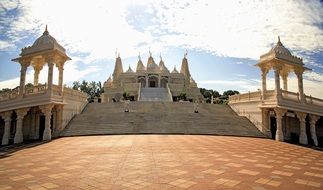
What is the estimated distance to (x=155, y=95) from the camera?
45.8 meters

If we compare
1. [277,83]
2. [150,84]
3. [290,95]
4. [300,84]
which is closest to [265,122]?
[290,95]

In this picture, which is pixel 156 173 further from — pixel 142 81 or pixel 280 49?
pixel 142 81

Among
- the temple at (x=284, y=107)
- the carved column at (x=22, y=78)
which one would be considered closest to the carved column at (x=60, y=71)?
the carved column at (x=22, y=78)

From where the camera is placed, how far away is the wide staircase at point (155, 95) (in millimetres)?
43156

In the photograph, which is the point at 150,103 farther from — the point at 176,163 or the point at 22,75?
the point at 176,163

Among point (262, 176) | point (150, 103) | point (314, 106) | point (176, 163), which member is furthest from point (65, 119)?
point (314, 106)

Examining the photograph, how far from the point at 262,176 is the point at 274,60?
1612 cm

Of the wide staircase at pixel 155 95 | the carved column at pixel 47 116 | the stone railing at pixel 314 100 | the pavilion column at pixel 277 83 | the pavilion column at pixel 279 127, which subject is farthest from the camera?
the wide staircase at pixel 155 95

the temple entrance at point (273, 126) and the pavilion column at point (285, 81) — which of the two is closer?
the temple entrance at point (273, 126)

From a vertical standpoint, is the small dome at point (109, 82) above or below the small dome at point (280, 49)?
above

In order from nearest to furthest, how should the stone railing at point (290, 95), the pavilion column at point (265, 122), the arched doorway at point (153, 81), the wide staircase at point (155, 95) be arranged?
the stone railing at point (290, 95)
the pavilion column at point (265, 122)
the wide staircase at point (155, 95)
the arched doorway at point (153, 81)

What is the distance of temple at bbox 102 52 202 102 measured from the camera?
4866 cm

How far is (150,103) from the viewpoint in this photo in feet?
94.2

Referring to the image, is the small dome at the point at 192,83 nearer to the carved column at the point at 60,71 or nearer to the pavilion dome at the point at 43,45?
the carved column at the point at 60,71
